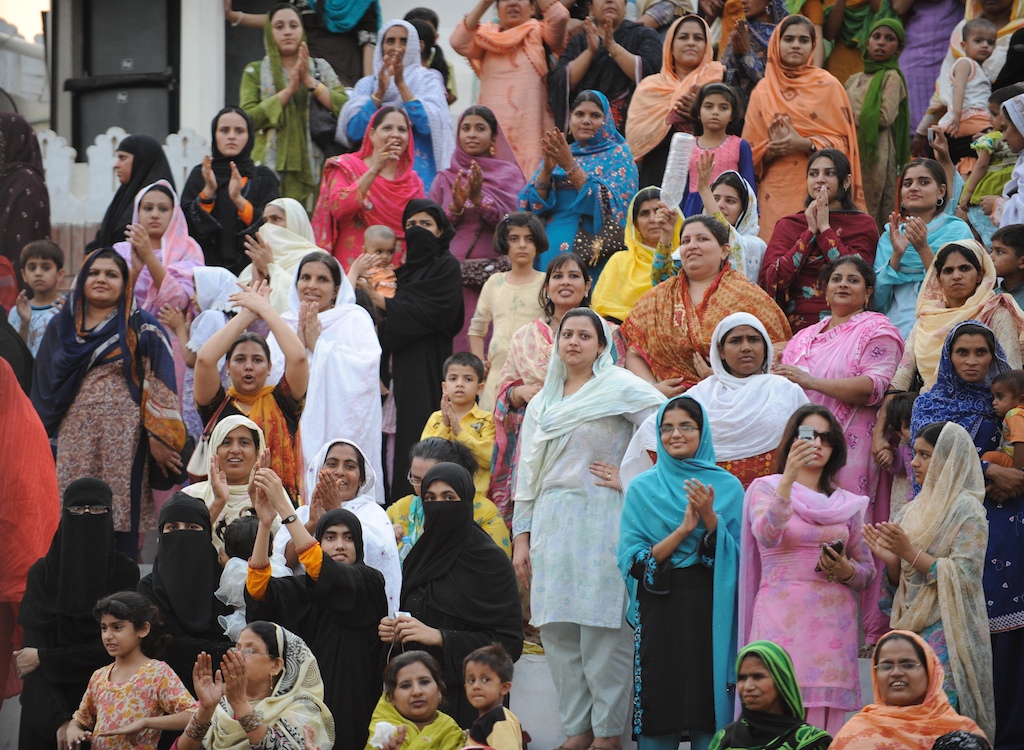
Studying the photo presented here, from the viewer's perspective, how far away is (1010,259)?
8008 millimetres

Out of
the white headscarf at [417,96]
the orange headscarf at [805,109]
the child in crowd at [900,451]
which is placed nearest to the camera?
the child in crowd at [900,451]

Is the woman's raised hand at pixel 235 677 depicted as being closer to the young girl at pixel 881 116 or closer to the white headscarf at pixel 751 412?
the white headscarf at pixel 751 412

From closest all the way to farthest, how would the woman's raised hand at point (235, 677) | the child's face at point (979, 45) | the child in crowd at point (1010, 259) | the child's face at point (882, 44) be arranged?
1. the woman's raised hand at point (235, 677)
2. the child in crowd at point (1010, 259)
3. the child's face at point (979, 45)
4. the child's face at point (882, 44)

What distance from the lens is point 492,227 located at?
9938 millimetres

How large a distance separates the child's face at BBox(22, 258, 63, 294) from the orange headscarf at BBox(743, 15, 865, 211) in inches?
155

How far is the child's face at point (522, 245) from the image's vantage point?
351 inches

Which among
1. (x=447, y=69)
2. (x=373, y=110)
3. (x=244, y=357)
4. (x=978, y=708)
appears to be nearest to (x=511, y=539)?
(x=244, y=357)

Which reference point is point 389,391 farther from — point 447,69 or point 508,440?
point 447,69

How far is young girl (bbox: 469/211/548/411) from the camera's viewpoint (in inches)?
346

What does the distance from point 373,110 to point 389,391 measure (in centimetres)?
258

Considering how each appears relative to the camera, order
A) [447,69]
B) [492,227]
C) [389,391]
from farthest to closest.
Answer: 1. [447,69]
2. [492,227]
3. [389,391]

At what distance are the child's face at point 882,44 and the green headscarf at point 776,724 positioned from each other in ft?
19.7

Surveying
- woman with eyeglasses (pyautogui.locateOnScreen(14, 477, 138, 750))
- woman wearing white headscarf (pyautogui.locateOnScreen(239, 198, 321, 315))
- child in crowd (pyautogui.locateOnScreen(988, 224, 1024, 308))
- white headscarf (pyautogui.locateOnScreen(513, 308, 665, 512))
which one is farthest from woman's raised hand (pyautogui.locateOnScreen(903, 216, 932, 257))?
woman with eyeglasses (pyautogui.locateOnScreen(14, 477, 138, 750))

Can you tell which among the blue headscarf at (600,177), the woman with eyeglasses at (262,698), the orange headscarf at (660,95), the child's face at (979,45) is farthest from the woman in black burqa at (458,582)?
the child's face at (979,45)
